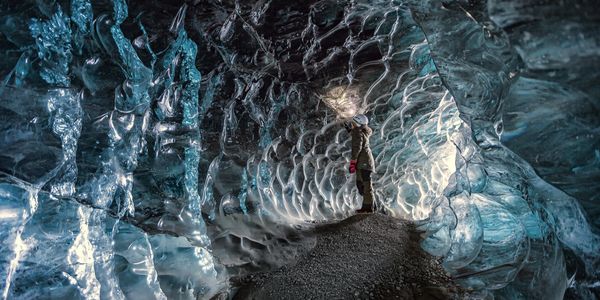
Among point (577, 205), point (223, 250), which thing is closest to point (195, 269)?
point (223, 250)

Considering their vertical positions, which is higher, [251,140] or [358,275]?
[358,275]

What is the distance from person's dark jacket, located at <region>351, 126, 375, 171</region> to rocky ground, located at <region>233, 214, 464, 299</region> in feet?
7.95

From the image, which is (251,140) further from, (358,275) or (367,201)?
(358,275)

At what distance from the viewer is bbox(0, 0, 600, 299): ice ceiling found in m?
2.04

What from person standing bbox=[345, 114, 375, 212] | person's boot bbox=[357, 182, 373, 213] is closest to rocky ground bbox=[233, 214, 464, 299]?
person's boot bbox=[357, 182, 373, 213]

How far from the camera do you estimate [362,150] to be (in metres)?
7.40

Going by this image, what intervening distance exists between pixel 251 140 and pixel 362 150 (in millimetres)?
1915

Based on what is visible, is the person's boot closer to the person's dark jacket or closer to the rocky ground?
the person's dark jacket

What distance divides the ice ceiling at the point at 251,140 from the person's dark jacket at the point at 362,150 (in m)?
0.78

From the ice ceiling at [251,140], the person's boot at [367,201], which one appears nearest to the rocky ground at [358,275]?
the ice ceiling at [251,140]

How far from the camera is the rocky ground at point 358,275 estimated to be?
3.33 meters

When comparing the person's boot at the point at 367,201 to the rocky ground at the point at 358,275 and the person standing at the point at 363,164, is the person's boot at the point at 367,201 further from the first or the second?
the rocky ground at the point at 358,275

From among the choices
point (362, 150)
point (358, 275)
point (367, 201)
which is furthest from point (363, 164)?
point (358, 275)

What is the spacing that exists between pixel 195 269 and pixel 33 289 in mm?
1226
